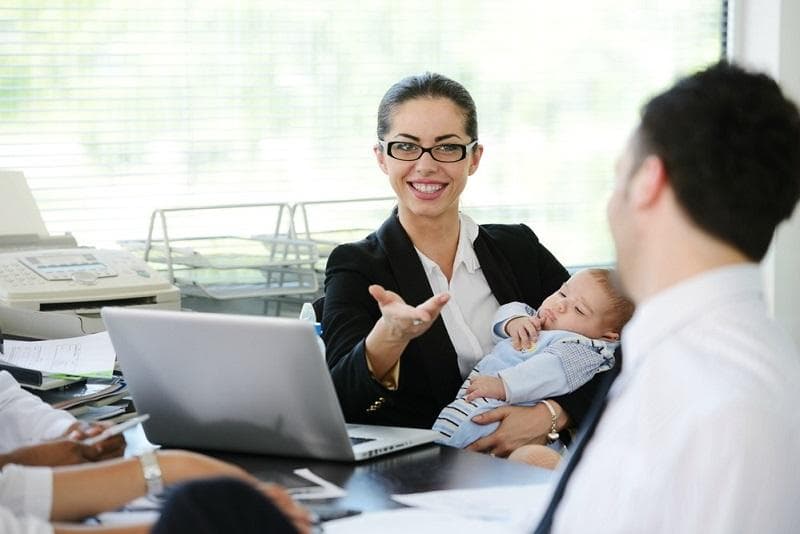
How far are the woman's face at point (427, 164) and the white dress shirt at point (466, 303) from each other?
0.34ft

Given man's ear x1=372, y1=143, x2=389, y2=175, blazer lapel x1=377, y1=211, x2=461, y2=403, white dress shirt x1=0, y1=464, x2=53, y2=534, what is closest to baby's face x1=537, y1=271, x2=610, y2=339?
blazer lapel x1=377, y1=211, x2=461, y2=403

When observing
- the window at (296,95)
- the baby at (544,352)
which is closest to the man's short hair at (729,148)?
the baby at (544,352)

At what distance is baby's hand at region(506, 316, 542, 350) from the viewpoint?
2.50m

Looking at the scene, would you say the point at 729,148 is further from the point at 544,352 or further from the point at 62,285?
the point at 62,285

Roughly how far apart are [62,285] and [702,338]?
1.92 m

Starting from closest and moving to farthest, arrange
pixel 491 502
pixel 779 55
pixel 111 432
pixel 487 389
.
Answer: pixel 491 502, pixel 111 432, pixel 487 389, pixel 779 55

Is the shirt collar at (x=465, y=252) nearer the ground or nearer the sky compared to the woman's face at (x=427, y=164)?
nearer the ground

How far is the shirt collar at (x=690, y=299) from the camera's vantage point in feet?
3.84

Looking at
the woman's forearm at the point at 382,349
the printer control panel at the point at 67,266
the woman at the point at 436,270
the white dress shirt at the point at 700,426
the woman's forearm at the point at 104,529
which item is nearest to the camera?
the white dress shirt at the point at 700,426

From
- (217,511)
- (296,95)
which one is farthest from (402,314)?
(296,95)

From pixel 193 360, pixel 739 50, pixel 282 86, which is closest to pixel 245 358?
pixel 193 360

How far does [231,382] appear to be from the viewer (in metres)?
1.80

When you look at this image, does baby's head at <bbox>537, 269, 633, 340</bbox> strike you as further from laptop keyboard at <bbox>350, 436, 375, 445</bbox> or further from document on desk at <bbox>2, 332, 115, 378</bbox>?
document on desk at <bbox>2, 332, 115, 378</bbox>

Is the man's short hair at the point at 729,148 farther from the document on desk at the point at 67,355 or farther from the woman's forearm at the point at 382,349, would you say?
the document on desk at the point at 67,355
